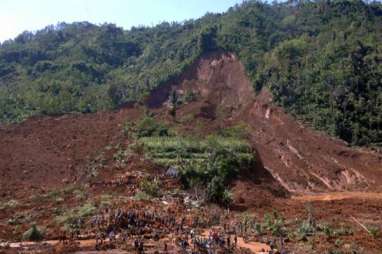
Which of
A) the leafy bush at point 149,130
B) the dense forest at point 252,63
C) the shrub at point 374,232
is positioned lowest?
the shrub at point 374,232

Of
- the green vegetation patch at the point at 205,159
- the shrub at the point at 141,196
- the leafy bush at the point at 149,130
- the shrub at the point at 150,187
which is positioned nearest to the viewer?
the shrub at the point at 141,196

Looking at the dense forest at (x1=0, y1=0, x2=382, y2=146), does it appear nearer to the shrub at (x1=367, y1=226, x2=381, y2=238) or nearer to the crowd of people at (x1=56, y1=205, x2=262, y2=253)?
the shrub at (x1=367, y1=226, x2=381, y2=238)

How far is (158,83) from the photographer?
61.8 m

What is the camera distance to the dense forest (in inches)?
1852

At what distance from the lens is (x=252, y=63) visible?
57.4 m

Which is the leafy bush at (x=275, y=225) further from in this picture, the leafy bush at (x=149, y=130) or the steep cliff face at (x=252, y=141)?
the leafy bush at (x=149, y=130)

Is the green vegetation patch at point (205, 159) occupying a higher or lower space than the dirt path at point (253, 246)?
higher

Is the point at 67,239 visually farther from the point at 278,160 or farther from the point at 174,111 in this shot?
the point at 174,111

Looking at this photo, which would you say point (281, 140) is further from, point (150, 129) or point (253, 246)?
point (253, 246)

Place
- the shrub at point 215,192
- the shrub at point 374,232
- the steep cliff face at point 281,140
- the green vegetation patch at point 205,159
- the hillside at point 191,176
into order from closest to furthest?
the shrub at point 374,232 < the hillside at point 191,176 < the shrub at point 215,192 < the green vegetation patch at point 205,159 < the steep cliff face at point 281,140

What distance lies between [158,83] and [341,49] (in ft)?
71.1

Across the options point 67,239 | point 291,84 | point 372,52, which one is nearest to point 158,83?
point 291,84

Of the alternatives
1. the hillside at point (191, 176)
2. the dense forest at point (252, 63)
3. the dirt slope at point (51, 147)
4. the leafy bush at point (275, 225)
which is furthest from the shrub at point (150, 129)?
the leafy bush at point (275, 225)

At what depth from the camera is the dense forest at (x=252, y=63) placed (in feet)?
154
